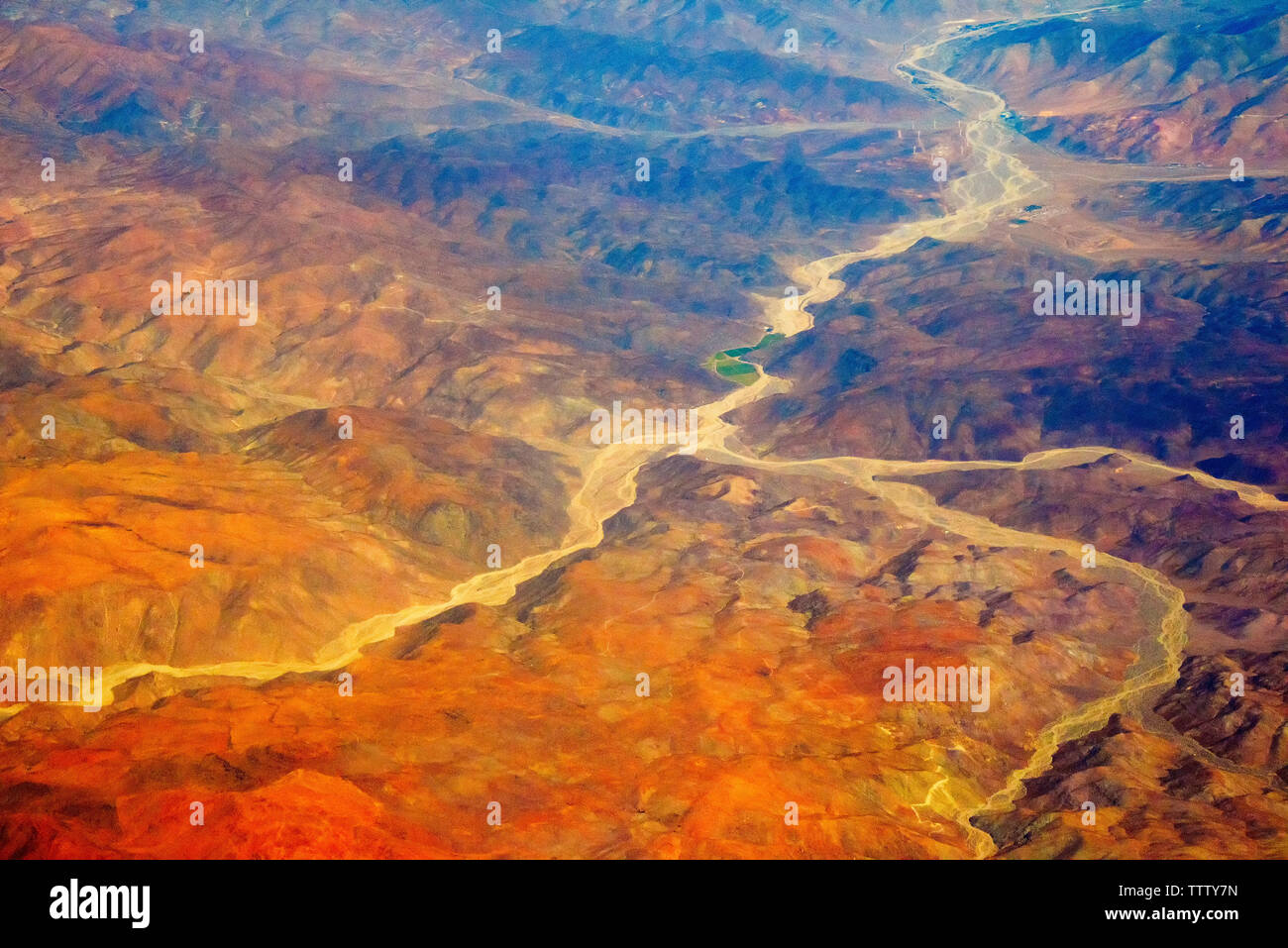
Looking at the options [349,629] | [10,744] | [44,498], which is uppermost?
[44,498]

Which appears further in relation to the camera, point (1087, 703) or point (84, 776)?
point (1087, 703)

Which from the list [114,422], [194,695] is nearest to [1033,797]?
[194,695]

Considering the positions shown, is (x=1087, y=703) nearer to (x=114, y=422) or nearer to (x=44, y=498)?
(x=44, y=498)

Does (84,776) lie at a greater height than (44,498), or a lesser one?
lesser
